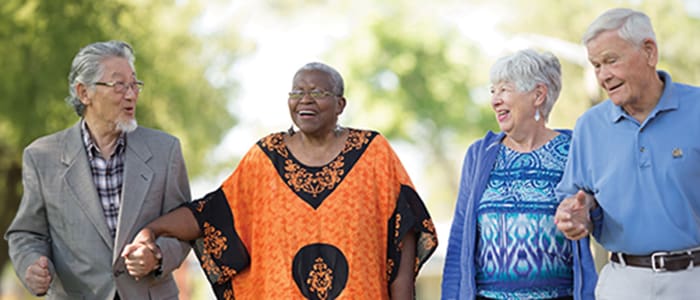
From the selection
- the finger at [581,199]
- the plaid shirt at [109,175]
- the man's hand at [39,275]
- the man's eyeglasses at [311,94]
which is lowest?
the man's hand at [39,275]

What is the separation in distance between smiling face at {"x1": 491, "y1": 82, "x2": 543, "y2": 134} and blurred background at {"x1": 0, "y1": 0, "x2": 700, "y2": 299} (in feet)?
8.41

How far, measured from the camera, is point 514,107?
4.99 meters

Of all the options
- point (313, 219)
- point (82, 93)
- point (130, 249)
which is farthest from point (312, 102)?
point (82, 93)

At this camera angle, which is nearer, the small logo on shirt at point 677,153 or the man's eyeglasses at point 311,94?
the small logo on shirt at point 677,153

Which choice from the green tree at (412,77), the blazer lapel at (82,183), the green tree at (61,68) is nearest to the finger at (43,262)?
the blazer lapel at (82,183)

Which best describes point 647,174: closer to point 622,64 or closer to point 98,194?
point 622,64

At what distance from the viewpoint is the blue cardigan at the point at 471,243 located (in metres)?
4.78

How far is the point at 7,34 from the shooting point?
13.5m

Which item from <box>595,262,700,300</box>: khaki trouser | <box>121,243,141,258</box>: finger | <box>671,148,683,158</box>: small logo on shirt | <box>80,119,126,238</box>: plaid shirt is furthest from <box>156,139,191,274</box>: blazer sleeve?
<box>671,148,683,158</box>: small logo on shirt

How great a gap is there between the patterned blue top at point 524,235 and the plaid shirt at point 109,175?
189 cm

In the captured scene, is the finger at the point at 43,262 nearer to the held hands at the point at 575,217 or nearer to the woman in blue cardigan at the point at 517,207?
the woman in blue cardigan at the point at 517,207

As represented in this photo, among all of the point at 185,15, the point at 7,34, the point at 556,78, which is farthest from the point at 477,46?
the point at 556,78

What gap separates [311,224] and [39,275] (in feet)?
4.56

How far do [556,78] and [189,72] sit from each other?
14.1 meters
